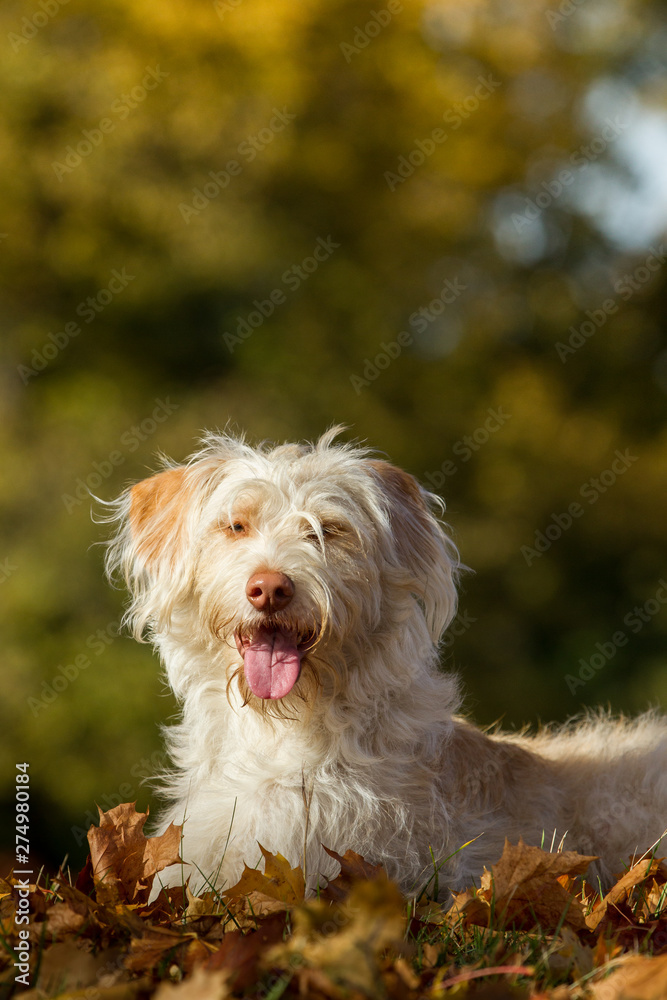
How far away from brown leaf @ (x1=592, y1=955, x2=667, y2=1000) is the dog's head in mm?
1357

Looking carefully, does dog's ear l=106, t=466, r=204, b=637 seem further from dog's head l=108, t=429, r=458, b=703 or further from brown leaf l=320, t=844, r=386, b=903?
brown leaf l=320, t=844, r=386, b=903

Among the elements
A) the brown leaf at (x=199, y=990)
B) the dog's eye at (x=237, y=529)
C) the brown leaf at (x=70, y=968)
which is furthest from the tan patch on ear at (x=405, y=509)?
the brown leaf at (x=199, y=990)

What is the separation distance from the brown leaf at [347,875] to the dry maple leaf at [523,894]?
0.26 metres

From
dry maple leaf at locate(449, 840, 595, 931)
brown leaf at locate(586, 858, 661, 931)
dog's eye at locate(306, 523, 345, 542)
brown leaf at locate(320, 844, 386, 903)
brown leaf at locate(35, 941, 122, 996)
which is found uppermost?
dog's eye at locate(306, 523, 345, 542)

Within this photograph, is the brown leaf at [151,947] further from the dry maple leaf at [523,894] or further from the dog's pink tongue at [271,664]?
the dog's pink tongue at [271,664]

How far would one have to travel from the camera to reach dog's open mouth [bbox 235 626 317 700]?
9.76 ft

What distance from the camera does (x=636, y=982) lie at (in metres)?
1.70

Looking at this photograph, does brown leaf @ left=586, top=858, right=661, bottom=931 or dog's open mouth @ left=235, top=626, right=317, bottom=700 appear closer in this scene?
brown leaf @ left=586, top=858, right=661, bottom=931

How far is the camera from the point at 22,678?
890 centimetres

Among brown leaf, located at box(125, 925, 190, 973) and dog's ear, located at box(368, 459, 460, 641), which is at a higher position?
dog's ear, located at box(368, 459, 460, 641)

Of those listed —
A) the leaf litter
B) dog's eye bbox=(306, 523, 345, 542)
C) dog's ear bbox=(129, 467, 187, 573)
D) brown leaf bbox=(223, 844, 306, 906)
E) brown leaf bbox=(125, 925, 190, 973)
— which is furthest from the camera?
dog's ear bbox=(129, 467, 187, 573)

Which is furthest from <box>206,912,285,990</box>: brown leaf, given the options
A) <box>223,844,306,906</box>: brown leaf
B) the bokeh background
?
the bokeh background

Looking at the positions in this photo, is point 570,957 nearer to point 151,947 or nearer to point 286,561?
point 151,947

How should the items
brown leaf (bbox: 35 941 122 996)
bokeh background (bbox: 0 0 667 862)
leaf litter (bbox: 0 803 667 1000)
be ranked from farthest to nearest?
bokeh background (bbox: 0 0 667 862) < brown leaf (bbox: 35 941 122 996) < leaf litter (bbox: 0 803 667 1000)
